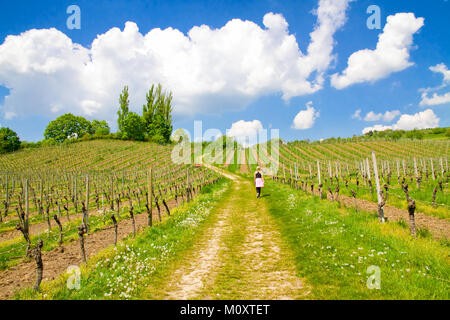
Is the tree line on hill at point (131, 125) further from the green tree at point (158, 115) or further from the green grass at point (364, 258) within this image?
the green grass at point (364, 258)

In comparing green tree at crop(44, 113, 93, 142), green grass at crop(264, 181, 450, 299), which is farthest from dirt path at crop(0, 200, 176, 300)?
green tree at crop(44, 113, 93, 142)

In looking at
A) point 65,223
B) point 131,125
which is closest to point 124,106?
point 131,125

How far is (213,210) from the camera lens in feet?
47.8

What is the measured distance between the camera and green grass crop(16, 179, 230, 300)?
5.17 meters

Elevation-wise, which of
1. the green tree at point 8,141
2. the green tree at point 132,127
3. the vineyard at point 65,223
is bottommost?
the vineyard at point 65,223

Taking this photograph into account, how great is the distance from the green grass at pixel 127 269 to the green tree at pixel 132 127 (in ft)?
268

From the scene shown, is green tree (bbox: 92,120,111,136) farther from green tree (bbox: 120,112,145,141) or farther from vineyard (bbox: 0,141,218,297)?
vineyard (bbox: 0,141,218,297)

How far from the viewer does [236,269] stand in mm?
6090

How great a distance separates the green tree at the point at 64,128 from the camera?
294 ft

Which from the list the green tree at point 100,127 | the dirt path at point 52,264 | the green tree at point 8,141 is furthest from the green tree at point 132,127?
the dirt path at point 52,264

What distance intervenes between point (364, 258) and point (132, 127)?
289ft

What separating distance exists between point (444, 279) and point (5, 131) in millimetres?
100457

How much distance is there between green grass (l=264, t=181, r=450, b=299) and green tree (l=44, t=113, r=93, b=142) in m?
104
